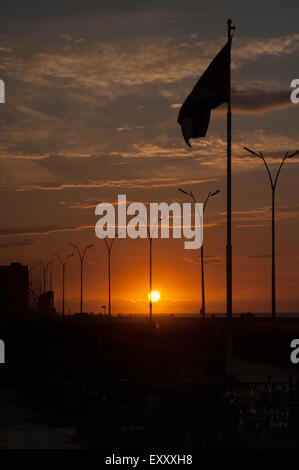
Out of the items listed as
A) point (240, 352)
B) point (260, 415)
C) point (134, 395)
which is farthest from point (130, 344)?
point (260, 415)

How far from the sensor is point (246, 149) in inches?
2344

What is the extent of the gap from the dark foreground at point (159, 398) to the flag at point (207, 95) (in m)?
11.4

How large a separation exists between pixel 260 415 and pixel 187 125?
12.9 meters

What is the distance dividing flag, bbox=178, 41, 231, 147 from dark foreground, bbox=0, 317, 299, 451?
11421 millimetres

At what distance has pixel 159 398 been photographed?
36.8 metres

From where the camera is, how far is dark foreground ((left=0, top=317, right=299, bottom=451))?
1316 inches

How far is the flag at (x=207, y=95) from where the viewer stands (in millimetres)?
34000

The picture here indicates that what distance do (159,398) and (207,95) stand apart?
46.0 ft
